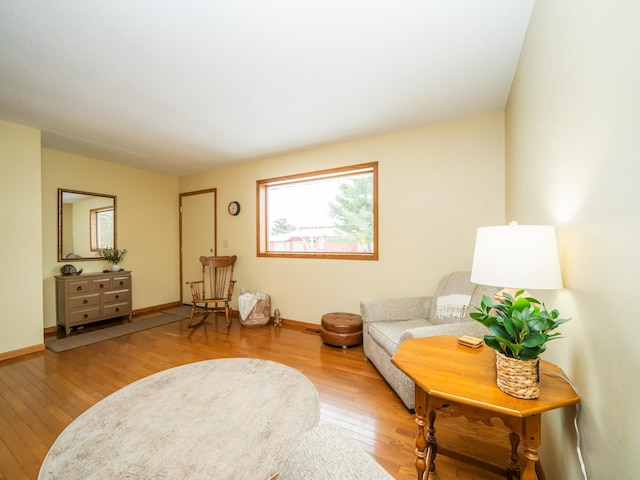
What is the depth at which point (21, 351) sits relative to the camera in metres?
2.84

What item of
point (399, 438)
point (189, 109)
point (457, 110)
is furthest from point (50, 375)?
point (457, 110)

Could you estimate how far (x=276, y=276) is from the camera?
3947 millimetres

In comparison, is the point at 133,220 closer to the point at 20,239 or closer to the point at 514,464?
the point at 20,239

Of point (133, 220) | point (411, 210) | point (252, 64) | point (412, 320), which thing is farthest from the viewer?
point (133, 220)

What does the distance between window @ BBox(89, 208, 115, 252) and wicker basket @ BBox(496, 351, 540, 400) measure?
5131 millimetres

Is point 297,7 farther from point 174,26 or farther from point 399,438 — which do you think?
point 399,438

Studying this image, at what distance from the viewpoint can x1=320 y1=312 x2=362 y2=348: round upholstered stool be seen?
9.45ft

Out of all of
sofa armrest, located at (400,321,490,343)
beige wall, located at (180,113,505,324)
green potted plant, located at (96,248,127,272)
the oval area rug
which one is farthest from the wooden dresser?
sofa armrest, located at (400,321,490,343)

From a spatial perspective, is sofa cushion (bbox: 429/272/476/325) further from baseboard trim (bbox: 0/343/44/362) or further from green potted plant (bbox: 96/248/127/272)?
green potted plant (bbox: 96/248/127/272)

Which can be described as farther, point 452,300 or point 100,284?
point 100,284

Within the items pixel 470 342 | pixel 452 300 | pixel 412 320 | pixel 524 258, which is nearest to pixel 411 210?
pixel 452 300

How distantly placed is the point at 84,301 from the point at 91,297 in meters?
0.09

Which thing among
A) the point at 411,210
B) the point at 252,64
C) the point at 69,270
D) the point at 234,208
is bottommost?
the point at 69,270

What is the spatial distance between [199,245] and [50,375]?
273cm
